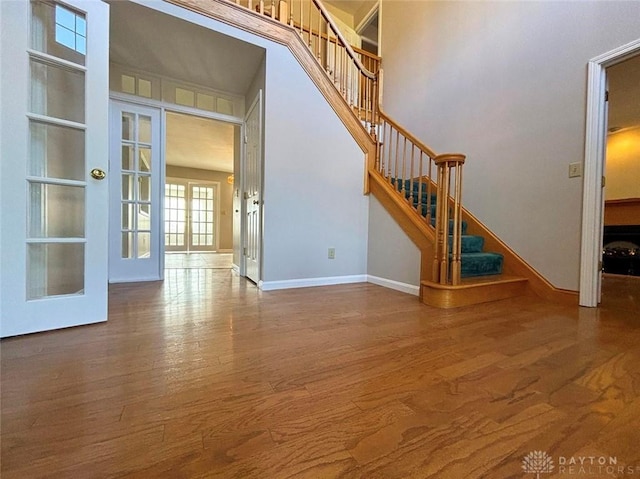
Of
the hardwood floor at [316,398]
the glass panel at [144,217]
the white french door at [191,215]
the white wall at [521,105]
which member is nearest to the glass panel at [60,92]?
the hardwood floor at [316,398]

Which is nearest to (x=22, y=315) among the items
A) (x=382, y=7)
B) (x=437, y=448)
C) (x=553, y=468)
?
(x=437, y=448)

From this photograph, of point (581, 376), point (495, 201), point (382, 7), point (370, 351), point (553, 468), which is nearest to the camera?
point (553, 468)

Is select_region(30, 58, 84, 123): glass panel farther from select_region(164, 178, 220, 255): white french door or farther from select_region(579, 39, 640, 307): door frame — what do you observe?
select_region(164, 178, 220, 255): white french door

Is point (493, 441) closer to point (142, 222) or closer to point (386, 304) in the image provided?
point (386, 304)

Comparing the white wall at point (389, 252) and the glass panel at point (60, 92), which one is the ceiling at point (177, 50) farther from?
the white wall at point (389, 252)

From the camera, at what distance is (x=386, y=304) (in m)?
2.20

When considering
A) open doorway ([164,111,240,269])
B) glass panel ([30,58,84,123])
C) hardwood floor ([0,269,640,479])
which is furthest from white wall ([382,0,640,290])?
open doorway ([164,111,240,269])

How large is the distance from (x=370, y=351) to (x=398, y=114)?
153 inches

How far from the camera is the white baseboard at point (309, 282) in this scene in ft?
8.90

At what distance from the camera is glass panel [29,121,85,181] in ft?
5.12

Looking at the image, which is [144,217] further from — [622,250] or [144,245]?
[622,250]

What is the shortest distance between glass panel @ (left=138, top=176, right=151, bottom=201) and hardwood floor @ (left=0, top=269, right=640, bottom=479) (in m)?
1.83

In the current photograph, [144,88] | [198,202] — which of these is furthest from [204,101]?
[198,202]

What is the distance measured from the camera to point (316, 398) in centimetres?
95
